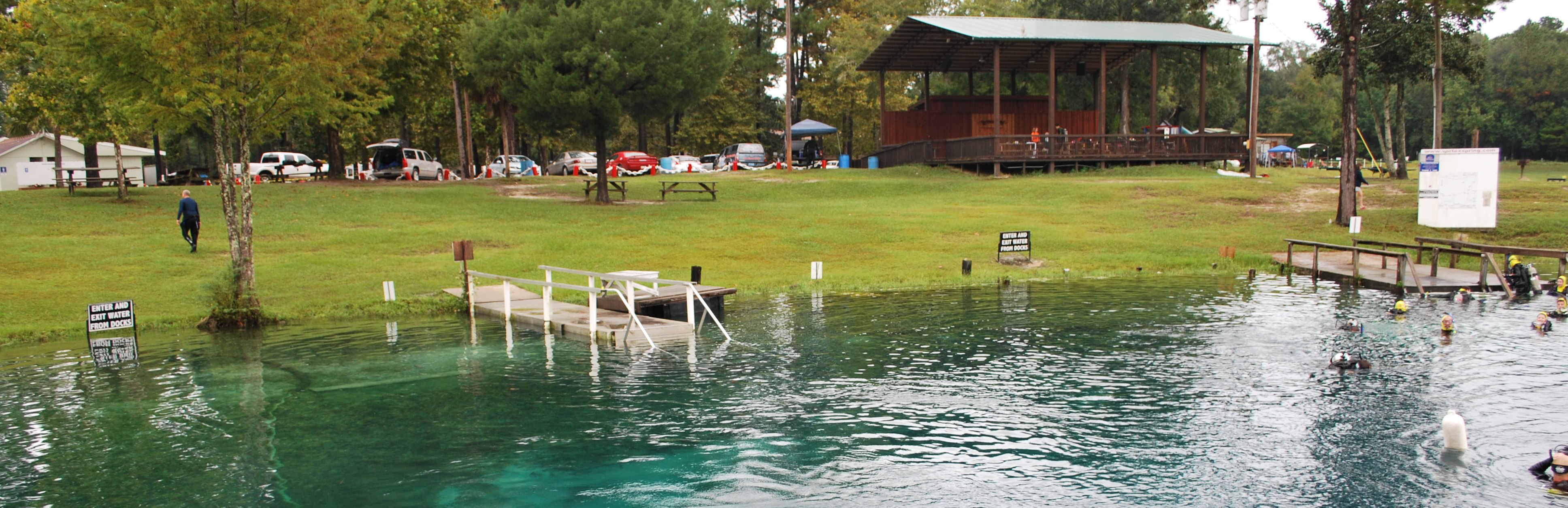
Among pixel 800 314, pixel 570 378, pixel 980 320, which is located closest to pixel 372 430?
pixel 570 378

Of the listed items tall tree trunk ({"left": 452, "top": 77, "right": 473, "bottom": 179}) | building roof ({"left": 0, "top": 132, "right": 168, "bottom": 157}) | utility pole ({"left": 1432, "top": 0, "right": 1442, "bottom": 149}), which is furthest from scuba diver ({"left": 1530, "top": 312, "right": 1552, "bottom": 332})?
building roof ({"left": 0, "top": 132, "right": 168, "bottom": 157})

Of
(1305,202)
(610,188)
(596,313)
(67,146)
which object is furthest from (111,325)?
(67,146)

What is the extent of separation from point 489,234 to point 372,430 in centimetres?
1943

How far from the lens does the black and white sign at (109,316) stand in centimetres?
1661

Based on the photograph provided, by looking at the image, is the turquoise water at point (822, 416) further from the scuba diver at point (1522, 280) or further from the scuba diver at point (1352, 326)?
the scuba diver at point (1522, 280)

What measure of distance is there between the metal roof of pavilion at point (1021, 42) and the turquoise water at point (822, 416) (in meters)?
27.6

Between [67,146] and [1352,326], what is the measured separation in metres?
67.7

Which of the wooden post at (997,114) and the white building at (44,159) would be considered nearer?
the wooden post at (997,114)

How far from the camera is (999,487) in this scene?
910cm

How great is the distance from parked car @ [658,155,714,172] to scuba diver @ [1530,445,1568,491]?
52.2 metres

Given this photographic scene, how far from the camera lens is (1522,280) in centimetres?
1938

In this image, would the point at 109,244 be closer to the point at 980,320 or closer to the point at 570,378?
the point at 570,378

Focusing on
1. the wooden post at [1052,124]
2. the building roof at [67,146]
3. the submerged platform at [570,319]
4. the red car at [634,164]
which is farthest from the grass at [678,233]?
the building roof at [67,146]

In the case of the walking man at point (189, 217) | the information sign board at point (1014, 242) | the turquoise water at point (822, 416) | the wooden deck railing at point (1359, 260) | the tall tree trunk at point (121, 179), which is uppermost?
the tall tree trunk at point (121, 179)
